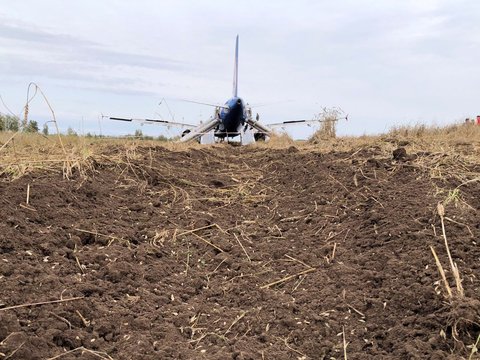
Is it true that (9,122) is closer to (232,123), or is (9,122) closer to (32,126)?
(32,126)

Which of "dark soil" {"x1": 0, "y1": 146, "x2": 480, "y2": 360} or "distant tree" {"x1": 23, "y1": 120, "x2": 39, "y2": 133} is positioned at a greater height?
"distant tree" {"x1": 23, "y1": 120, "x2": 39, "y2": 133}

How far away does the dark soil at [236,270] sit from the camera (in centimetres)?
200

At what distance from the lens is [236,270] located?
288 cm

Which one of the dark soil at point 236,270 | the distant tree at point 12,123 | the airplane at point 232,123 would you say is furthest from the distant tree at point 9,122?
the airplane at point 232,123

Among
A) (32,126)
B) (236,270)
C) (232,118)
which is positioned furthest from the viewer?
(232,118)

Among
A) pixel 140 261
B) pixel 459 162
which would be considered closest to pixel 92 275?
pixel 140 261

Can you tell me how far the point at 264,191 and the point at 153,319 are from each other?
2.77 metres

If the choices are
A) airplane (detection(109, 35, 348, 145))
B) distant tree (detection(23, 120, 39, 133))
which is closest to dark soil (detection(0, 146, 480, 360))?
distant tree (detection(23, 120, 39, 133))

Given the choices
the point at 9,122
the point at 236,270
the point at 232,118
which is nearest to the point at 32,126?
the point at 9,122

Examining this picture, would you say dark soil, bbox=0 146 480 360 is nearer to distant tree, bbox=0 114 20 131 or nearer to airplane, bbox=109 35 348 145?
distant tree, bbox=0 114 20 131

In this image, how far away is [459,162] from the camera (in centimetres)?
457

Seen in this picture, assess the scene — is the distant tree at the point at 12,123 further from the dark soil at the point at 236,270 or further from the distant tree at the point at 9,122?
the dark soil at the point at 236,270

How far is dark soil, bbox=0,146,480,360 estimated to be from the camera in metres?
2.00

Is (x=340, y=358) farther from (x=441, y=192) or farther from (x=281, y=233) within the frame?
(x=441, y=192)
